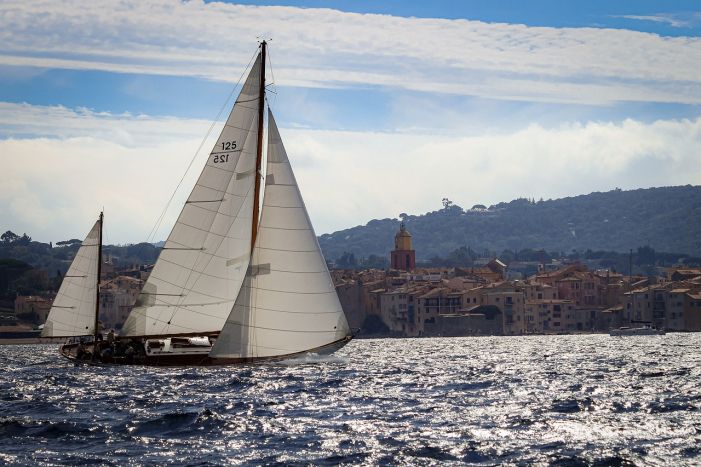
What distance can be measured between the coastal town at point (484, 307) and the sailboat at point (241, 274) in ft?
372

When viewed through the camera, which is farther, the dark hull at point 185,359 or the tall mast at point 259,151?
the tall mast at point 259,151

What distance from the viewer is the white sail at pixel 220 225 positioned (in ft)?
141

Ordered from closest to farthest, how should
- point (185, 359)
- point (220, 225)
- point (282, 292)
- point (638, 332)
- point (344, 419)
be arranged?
point (344, 419)
point (282, 292)
point (220, 225)
point (185, 359)
point (638, 332)

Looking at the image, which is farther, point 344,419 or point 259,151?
point 259,151

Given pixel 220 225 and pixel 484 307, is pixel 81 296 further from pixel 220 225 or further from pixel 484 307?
pixel 484 307

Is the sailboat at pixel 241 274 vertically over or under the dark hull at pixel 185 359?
over

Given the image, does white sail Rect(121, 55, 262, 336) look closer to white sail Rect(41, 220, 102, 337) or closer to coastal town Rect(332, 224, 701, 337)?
white sail Rect(41, 220, 102, 337)

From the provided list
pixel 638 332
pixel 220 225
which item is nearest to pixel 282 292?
pixel 220 225

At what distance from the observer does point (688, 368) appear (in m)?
49.8

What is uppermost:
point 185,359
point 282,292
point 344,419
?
point 282,292

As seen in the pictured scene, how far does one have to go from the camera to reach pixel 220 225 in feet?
141

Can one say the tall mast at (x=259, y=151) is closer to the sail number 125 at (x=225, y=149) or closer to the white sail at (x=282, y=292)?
the sail number 125 at (x=225, y=149)

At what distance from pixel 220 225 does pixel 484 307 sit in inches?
5024

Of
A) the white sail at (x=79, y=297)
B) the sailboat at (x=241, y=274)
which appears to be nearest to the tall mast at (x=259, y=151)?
the sailboat at (x=241, y=274)
